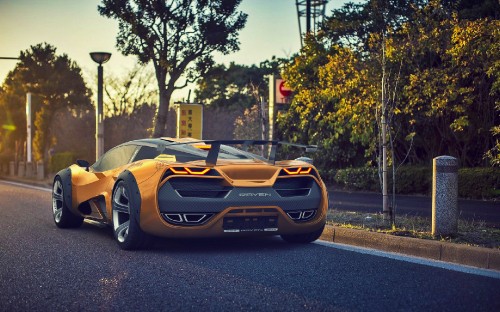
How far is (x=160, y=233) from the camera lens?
24.6 ft

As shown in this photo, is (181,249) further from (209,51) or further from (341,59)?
(209,51)

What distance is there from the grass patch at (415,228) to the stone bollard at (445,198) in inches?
4.8

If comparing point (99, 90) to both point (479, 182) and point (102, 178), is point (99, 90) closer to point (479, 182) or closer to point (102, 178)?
point (479, 182)

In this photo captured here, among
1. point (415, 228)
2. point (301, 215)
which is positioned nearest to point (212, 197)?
point (301, 215)

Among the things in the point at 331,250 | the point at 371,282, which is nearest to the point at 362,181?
the point at 331,250

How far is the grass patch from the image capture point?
7.76m

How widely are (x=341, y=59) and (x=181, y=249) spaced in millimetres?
11229

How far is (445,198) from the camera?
325 inches

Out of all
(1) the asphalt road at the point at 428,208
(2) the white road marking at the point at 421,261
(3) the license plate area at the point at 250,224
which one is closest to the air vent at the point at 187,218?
(3) the license plate area at the point at 250,224

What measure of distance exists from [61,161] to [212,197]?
29192mm

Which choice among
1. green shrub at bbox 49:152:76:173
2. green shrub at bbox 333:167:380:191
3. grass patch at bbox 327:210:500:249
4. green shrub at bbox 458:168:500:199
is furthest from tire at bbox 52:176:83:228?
green shrub at bbox 49:152:76:173

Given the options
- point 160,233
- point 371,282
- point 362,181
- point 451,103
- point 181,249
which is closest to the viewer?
point 371,282

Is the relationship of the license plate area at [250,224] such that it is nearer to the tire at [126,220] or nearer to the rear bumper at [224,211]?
the rear bumper at [224,211]

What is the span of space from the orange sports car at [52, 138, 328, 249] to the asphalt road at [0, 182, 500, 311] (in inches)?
9.8
